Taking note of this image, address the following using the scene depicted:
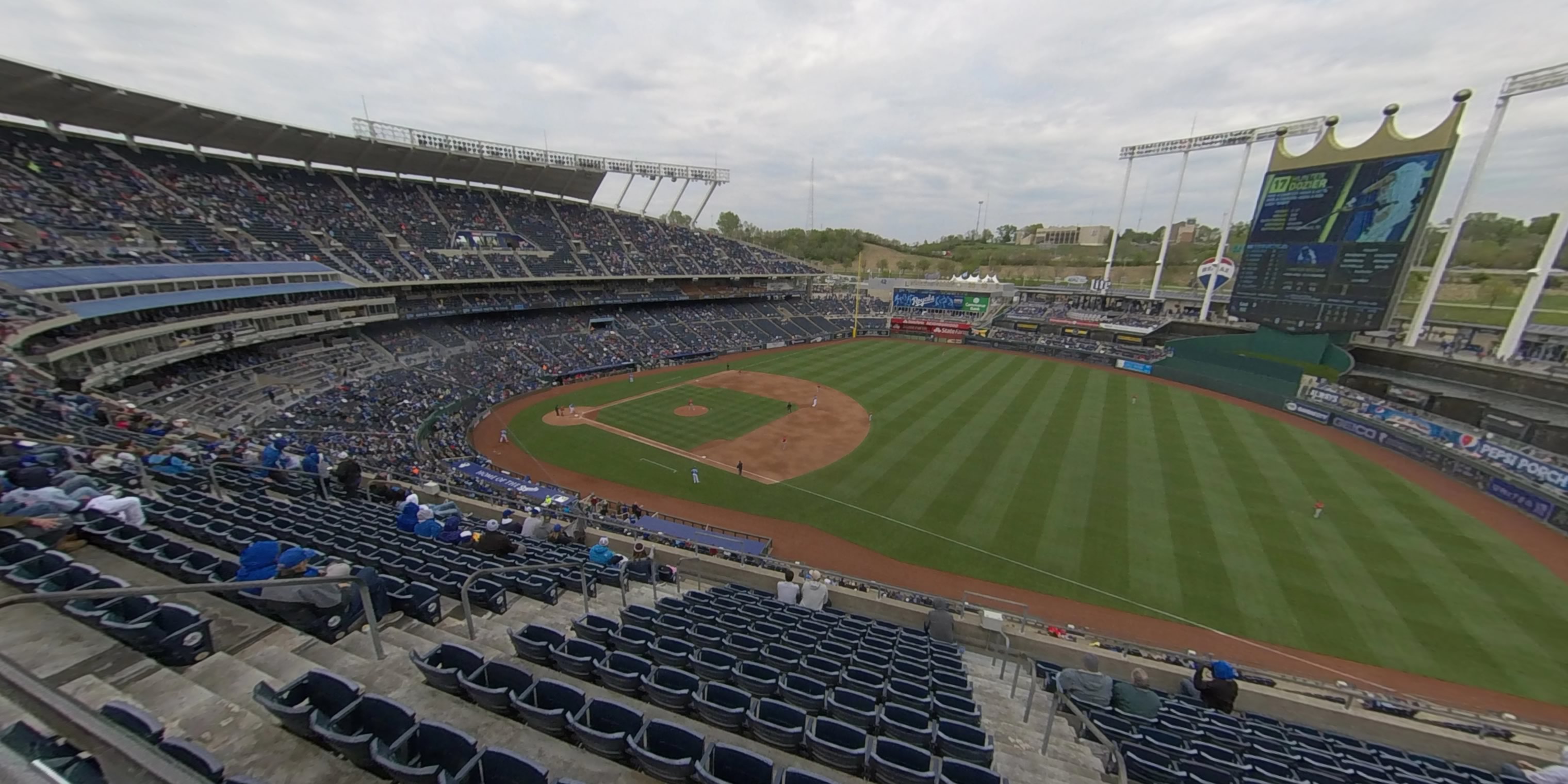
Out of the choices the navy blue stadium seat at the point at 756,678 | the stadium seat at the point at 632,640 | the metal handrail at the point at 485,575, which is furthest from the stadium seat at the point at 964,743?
the metal handrail at the point at 485,575

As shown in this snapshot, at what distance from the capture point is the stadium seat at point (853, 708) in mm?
6820

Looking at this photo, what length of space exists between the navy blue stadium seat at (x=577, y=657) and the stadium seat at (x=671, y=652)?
76 cm

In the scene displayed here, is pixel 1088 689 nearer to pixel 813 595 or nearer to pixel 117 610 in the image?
pixel 813 595

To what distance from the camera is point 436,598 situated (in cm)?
769

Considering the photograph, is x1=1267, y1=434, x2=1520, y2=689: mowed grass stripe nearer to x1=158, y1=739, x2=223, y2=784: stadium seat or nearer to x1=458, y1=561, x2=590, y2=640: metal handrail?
x1=458, y1=561, x2=590, y2=640: metal handrail

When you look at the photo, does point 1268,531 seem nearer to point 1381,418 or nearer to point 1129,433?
point 1129,433

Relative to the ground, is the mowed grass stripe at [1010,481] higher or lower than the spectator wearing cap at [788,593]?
lower

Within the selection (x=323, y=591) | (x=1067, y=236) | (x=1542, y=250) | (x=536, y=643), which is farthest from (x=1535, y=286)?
(x=1067, y=236)

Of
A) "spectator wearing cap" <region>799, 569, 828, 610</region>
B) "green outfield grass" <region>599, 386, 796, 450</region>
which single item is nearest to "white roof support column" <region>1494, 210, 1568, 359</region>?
"green outfield grass" <region>599, 386, 796, 450</region>

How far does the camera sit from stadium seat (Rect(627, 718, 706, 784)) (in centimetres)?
483

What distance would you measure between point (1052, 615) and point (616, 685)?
1491 cm

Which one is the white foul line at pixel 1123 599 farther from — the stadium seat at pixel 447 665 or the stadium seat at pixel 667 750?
the stadium seat at pixel 447 665

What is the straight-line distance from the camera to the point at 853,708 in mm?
7020

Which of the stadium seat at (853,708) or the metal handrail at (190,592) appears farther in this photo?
the stadium seat at (853,708)
